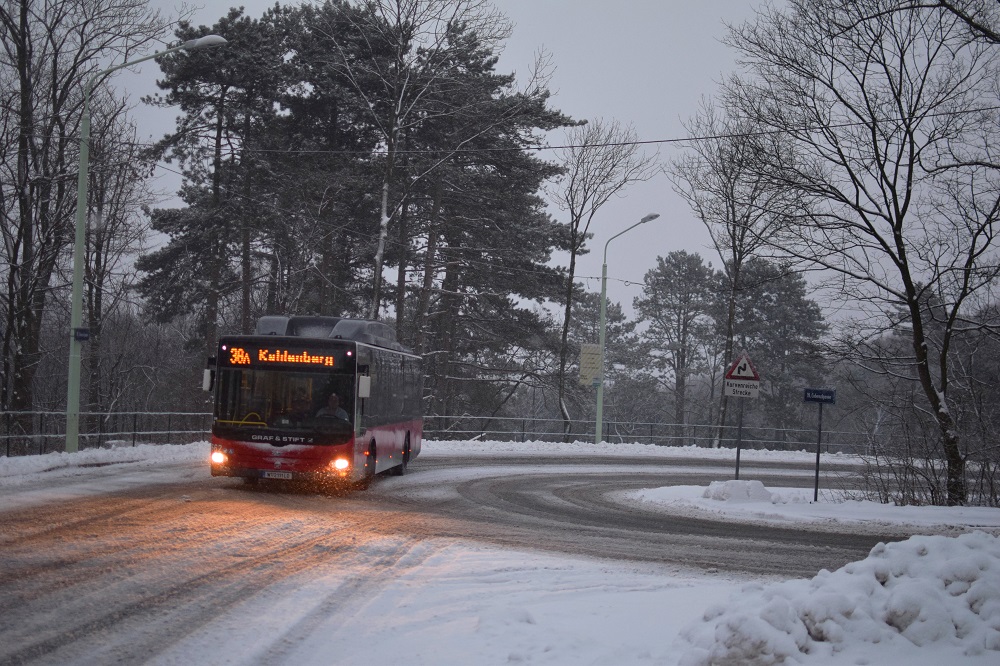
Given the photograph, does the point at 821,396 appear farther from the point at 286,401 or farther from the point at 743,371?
the point at 286,401

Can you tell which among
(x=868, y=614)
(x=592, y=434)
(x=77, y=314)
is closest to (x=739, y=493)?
(x=868, y=614)

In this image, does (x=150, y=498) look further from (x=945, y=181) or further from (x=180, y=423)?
(x=180, y=423)

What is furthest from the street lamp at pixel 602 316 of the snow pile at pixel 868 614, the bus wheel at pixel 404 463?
the snow pile at pixel 868 614

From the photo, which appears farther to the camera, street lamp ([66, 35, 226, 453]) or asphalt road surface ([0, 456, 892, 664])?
street lamp ([66, 35, 226, 453])

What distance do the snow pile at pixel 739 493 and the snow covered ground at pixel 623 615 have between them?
9.11m

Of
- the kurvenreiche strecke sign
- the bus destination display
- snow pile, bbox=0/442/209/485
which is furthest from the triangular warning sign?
snow pile, bbox=0/442/209/485

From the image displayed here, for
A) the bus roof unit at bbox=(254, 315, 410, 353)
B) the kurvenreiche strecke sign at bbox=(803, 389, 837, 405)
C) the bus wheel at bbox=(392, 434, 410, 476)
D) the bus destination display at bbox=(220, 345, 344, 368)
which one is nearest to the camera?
the bus destination display at bbox=(220, 345, 344, 368)

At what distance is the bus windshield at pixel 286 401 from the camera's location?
1623 cm

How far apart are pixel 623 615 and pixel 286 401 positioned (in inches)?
399

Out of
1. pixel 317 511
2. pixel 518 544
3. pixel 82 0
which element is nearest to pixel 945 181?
pixel 518 544

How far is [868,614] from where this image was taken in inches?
227

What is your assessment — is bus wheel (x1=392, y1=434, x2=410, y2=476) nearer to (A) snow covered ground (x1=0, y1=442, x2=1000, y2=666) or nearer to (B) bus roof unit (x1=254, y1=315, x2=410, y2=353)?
(B) bus roof unit (x1=254, y1=315, x2=410, y2=353)

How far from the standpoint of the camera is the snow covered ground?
18.1ft

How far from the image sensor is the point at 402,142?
3572cm
